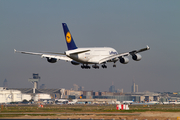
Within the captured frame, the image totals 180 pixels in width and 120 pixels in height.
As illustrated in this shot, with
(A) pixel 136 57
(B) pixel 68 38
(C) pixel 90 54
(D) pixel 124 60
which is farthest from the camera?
(C) pixel 90 54

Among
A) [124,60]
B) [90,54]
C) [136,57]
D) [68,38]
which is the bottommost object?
[124,60]

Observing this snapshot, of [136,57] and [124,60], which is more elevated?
[136,57]

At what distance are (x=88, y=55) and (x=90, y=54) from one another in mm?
688

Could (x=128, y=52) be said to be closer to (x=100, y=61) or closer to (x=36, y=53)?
(x=100, y=61)

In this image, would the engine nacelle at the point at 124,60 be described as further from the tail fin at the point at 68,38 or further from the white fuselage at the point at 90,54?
the tail fin at the point at 68,38

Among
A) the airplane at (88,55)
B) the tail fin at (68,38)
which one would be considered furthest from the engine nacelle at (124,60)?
the tail fin at (68,38)

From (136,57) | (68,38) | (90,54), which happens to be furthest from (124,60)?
(68,38)

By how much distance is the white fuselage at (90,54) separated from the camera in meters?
73.8

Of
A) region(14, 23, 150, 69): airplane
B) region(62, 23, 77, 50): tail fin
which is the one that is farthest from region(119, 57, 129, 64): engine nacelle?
region(62, 23, 77, 50): tail fin

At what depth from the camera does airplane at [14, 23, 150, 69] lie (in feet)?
243

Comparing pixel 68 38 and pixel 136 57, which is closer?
pixel 68 38

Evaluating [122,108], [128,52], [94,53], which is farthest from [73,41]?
[122,108]

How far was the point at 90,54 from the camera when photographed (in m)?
79.1

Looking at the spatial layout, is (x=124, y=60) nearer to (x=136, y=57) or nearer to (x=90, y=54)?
(x=136, y=57)
